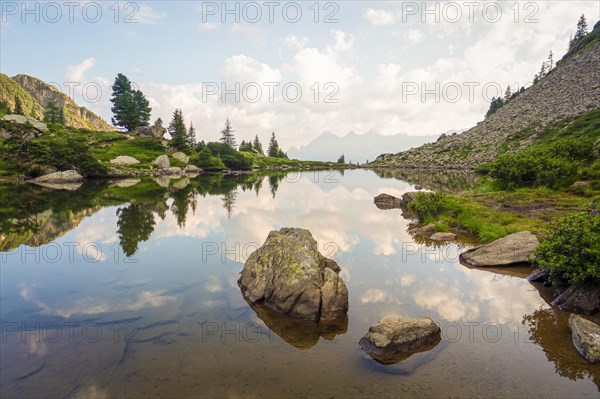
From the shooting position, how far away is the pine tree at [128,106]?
131625 mm

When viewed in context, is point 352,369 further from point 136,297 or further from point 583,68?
point 583,68

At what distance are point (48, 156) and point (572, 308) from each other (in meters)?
96.0

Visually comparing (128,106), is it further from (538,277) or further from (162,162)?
(538,277)

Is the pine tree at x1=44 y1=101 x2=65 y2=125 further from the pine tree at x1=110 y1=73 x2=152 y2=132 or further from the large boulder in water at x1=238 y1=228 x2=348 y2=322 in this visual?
the large boulder in water at x1=238 y1=228 x2=348 y2=322

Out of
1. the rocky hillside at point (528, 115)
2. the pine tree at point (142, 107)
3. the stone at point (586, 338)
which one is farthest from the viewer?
the pine tree at point (142, 107)

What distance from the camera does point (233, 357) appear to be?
10.7 m

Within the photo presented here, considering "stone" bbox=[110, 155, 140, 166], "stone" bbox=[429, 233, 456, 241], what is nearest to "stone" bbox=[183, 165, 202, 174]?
"stone" bbox=[110, 155, 140, 166]

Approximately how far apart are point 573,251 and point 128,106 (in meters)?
148

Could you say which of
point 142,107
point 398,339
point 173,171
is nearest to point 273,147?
point 142,107

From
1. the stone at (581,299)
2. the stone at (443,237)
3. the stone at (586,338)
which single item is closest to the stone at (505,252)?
the stone at (443,237)

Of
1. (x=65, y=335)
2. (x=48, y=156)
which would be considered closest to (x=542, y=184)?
(x=65, y=335)

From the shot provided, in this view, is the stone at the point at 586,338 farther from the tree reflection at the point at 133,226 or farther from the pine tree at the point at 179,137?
the pine tree at the point at 179,137

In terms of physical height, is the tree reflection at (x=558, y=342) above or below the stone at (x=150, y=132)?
below

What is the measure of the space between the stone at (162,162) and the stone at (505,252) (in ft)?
342
